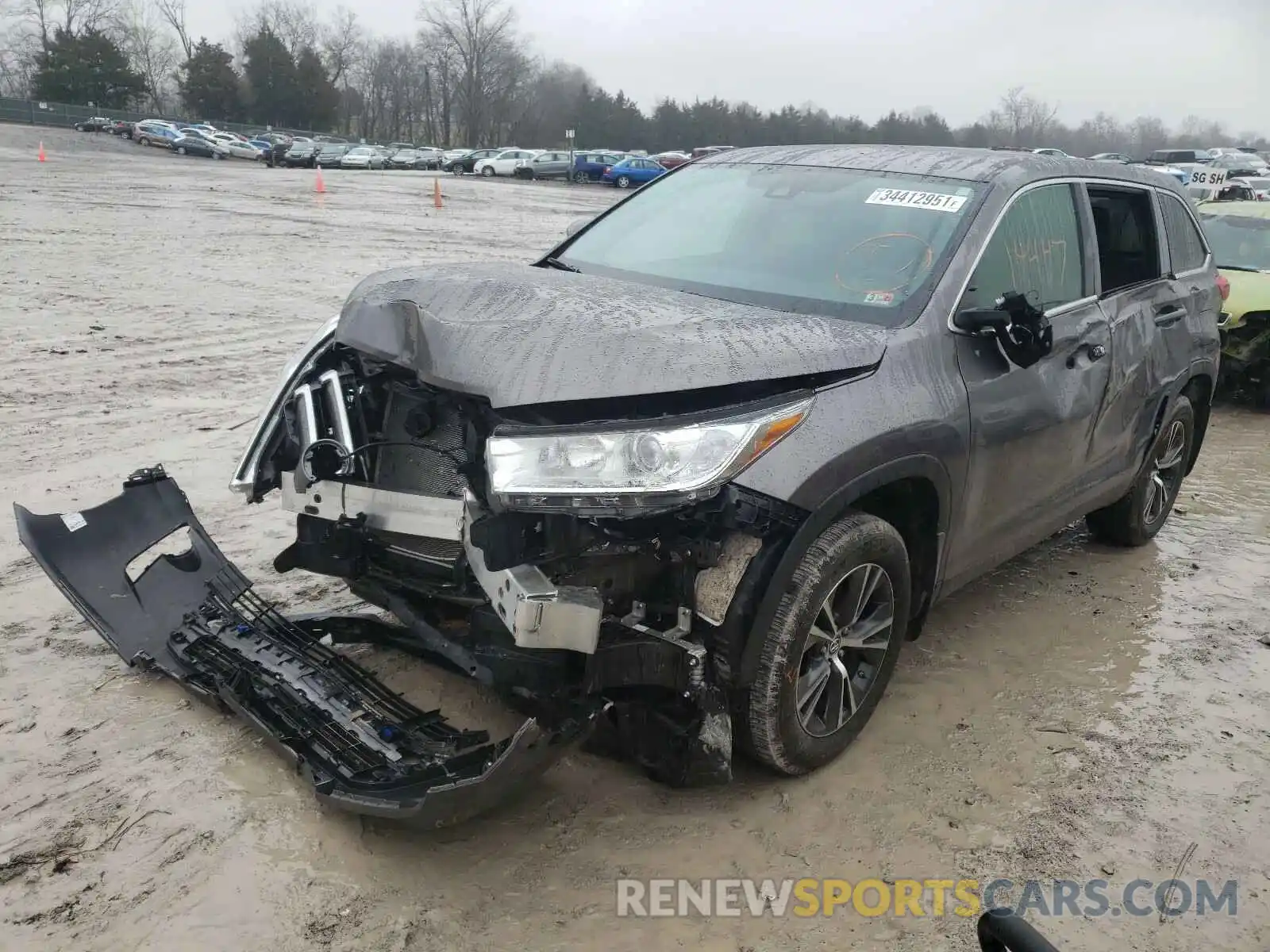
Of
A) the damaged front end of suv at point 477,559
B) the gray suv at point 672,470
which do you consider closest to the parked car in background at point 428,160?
the gray suv at point 672,470

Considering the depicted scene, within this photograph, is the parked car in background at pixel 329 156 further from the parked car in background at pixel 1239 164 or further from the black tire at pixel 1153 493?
the black tire at pixel 1153 493

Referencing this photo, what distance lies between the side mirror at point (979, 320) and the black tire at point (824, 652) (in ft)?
2.52

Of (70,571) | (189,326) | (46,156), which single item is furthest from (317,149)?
(70,571)

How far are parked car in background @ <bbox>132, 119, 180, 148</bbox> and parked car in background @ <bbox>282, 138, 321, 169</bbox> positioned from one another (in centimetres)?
614

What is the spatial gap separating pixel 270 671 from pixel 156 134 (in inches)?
2165

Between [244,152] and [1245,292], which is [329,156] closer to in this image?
[244,152]

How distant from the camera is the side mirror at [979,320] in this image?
11.2 feet

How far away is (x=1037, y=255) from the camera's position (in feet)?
13.1

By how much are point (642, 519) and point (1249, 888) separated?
2138 millimetres

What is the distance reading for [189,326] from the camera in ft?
31.1

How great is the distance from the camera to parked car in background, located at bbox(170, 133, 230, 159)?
48781 millimetres

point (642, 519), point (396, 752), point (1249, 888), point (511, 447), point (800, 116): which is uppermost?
point (800, 116)

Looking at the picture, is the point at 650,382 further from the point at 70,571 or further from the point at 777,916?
the point at 70,571

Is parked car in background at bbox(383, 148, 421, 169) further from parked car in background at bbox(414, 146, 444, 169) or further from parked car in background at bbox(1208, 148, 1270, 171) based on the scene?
parked car in background at bbox(1208, 148, 1270, 171)
